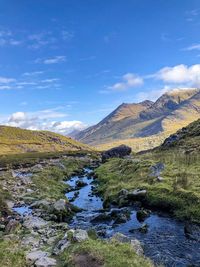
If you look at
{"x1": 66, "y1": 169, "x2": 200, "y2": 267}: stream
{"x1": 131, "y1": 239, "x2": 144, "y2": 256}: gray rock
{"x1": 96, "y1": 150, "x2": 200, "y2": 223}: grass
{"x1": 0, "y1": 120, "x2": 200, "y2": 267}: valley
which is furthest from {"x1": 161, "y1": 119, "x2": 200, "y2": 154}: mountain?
{"x1": 131, "y1": 239, "x2": 144, "y2": 256}: gray rock

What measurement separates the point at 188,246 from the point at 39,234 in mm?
11570

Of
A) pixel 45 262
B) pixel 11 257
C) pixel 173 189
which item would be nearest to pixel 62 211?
pixel 173 189

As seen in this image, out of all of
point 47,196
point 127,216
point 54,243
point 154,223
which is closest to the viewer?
point 54,243

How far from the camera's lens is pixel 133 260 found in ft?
63.2

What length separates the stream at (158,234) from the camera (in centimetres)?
2256

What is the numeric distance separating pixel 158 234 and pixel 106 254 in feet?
30.0

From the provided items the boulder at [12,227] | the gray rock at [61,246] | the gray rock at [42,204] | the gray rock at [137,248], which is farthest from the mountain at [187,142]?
the gray rock at [61,246]

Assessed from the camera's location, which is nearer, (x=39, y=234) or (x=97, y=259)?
(x=97, y=259)

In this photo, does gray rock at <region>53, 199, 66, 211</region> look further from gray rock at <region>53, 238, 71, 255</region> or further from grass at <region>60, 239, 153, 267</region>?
grass at <region>60, 239, 153, 267</region>

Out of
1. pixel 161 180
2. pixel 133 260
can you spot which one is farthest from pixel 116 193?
pixel 133 260

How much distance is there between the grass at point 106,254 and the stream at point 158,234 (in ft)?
8.78

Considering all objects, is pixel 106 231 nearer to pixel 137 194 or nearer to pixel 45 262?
pixel 45 262

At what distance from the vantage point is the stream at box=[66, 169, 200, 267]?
22.6m

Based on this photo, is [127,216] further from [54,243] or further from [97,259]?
[97,259]
